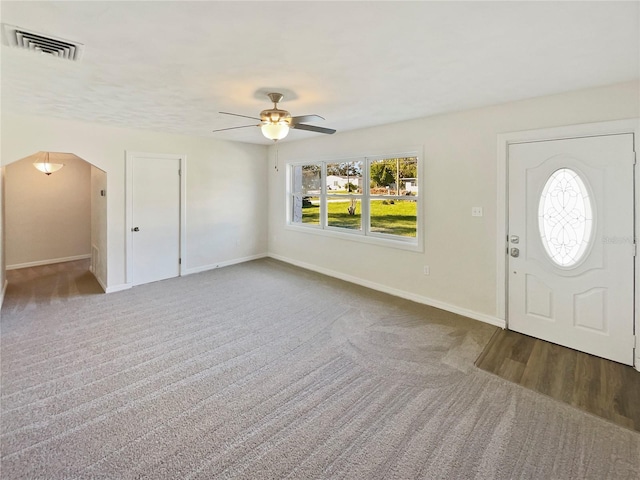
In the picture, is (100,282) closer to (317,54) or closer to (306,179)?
(306,179)

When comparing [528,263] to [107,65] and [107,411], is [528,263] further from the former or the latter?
[107,65]

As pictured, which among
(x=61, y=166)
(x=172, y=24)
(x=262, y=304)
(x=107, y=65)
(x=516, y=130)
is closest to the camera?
(x=172, y=24)

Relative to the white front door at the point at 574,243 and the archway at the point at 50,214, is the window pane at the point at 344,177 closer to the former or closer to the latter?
the white front door at the point at 574,243

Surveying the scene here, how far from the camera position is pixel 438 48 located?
2.15 metres

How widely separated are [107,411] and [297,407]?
52.1 inches

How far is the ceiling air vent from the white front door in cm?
402

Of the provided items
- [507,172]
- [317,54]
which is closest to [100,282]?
[317,54]

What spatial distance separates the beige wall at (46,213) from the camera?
6.00 metres

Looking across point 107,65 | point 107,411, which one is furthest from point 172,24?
point 107,411

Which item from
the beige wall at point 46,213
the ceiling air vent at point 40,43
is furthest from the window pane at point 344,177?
the beige wall at point 46,213

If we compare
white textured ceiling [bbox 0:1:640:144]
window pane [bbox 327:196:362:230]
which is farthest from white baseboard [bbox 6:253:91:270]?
window pane [bbox 327:196:362:230]

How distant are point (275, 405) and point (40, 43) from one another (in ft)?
9.67

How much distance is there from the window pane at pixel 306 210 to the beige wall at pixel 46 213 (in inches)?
184

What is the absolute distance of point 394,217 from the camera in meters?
4.82
